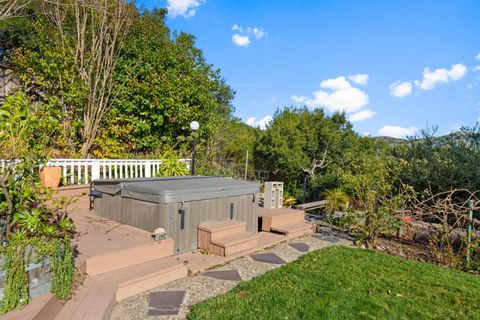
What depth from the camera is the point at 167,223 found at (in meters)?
4.66

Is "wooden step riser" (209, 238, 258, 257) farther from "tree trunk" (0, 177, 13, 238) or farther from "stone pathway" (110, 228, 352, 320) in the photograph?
"tree trunk" (0, 177, 13, 238)

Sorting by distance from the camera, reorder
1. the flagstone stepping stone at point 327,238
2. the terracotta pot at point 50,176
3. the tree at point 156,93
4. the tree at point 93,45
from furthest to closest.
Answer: the tree at point 156,93, the tree at point 93,45, the flagstone stepping stone at point 327,238, the terracotta pot at point 50,176

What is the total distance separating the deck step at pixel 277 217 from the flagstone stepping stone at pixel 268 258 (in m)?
1.26

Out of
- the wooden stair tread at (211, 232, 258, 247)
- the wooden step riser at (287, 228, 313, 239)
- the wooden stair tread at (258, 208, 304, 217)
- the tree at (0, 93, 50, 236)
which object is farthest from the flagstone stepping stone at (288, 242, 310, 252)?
the tree at (0, 93, 50, 236)

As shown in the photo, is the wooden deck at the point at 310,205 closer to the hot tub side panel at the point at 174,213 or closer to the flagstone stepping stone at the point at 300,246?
the flagstone stepping stone at the point at 300,246

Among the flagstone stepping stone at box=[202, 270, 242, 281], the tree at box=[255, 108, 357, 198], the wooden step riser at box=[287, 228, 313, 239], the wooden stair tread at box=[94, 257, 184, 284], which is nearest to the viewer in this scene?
the wooden stair tread at box=[94, 257, 184, 284]

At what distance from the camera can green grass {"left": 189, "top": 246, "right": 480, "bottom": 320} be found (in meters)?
3.14

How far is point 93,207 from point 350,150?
42.2 ft

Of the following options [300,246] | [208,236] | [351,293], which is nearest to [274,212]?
[300,246]

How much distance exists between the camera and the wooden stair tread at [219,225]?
5.05m

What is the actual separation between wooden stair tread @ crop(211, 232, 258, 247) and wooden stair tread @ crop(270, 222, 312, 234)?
3.93 ft

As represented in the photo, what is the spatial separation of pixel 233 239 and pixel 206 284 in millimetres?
1247

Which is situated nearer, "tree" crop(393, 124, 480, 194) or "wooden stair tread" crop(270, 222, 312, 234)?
"wooden stair tread" crop(270, 222, 312, 234)

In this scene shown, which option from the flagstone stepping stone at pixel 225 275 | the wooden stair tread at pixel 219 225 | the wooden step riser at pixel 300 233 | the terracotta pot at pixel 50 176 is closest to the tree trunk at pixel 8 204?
the flagstone stepping stone at pixel 225 275
